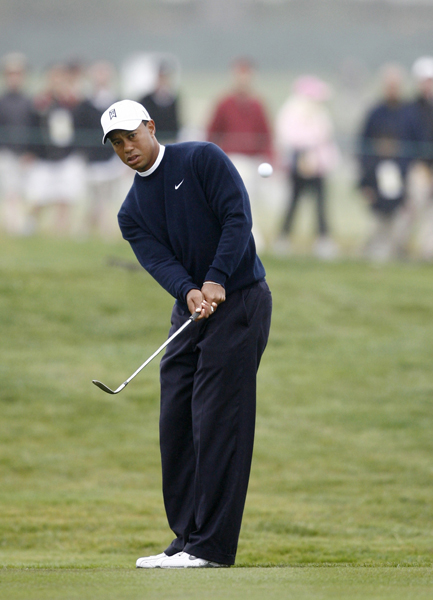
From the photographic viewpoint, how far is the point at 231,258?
15.7ft

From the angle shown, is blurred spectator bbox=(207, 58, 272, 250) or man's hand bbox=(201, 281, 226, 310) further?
blurred spectator bbox=(207, 58, 272, 250)

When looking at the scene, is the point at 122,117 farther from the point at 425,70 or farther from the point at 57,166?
the point at 425,70

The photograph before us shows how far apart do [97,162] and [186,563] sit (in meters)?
10.3

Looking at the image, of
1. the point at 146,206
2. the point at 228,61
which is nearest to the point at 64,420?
the point at 146,206

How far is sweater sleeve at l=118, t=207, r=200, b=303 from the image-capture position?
489 centimetres

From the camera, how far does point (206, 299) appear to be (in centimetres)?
477

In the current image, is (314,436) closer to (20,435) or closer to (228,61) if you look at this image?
(20,435)

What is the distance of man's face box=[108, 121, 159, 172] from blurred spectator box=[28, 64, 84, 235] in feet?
31.7

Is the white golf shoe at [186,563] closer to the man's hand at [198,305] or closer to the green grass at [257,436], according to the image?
the green grass at [257,436]

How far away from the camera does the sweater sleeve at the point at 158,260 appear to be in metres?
4.89

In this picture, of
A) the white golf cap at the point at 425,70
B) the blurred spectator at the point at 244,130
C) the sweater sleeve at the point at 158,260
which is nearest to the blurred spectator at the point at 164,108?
the blurred spectator at the point at 244,130

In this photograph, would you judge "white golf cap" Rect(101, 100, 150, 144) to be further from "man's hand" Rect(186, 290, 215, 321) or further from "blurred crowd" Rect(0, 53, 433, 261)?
"blurred crowd" Rect(0, 53, 433, 261)

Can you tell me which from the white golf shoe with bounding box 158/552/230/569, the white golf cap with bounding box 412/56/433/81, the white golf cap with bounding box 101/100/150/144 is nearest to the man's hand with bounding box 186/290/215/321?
the white golf cap with bounding box 101/100/150/144

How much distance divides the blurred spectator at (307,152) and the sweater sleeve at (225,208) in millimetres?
9010
